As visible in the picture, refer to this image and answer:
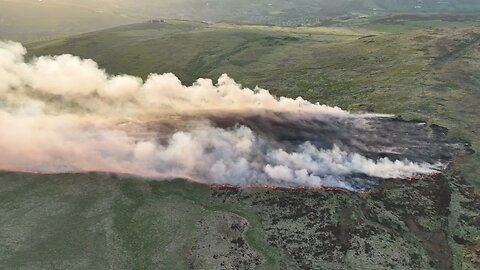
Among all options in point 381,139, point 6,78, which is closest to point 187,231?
point 381,139

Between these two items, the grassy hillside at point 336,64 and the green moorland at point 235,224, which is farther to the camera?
the grassy hillside at point 336,64

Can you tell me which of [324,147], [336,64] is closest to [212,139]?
[324,147]

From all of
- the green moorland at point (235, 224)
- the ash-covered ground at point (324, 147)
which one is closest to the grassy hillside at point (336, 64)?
the ash-covered ground at point (324, 147)

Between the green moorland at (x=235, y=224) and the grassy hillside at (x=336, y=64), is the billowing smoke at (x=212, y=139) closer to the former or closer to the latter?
the green moorland at (x=235, y=224)

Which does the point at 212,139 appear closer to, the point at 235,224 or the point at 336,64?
the point at 235,224

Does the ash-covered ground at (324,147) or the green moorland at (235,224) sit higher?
the ash-covered ground at (324,147)

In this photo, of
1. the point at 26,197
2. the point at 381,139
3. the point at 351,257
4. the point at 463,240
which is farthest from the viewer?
the point at 381,139

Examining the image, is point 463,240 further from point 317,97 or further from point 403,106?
point 317,97

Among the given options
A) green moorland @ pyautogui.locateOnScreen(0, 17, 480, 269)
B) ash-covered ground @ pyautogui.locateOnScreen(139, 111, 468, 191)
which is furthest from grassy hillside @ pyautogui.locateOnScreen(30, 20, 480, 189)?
green moorland @ pyautogui.locateOnScreen(0, 17, 480, 269)
